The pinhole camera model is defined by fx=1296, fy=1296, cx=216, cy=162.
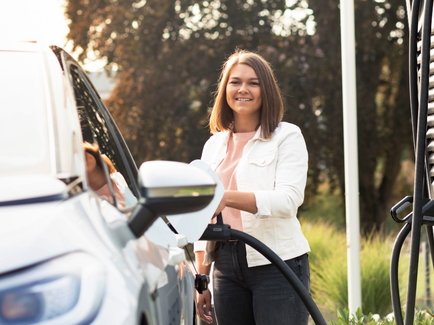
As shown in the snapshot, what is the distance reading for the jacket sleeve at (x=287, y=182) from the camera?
4.97 meters

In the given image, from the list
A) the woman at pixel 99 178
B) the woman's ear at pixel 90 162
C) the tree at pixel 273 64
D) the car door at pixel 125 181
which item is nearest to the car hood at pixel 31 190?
the car door at pixel 125 181

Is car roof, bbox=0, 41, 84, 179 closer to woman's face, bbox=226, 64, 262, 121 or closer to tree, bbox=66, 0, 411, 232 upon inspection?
woman's face, bbox=226, 64, 262, 121

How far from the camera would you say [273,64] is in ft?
62.5

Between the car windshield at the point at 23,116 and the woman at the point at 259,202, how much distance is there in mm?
1784

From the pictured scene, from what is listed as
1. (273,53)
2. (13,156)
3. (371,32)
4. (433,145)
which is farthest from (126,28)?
(13,156)

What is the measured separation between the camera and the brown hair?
528 centimetres

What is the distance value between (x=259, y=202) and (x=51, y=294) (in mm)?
2551

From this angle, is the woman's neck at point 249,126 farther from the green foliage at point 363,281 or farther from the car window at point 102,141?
the green foliage at point 363,281

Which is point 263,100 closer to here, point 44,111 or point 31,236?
point 44,111

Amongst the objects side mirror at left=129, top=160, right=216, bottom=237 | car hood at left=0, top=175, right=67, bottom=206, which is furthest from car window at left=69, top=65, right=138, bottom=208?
car hood at left=0, top=175, right=67, bottom=206

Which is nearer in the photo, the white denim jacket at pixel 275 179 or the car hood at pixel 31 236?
the car hood at pixel 31 236

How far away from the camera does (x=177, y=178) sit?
2.85 meters

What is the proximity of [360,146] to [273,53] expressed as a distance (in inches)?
78.7

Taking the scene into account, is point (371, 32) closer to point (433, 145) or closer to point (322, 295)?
point (322, 295)
